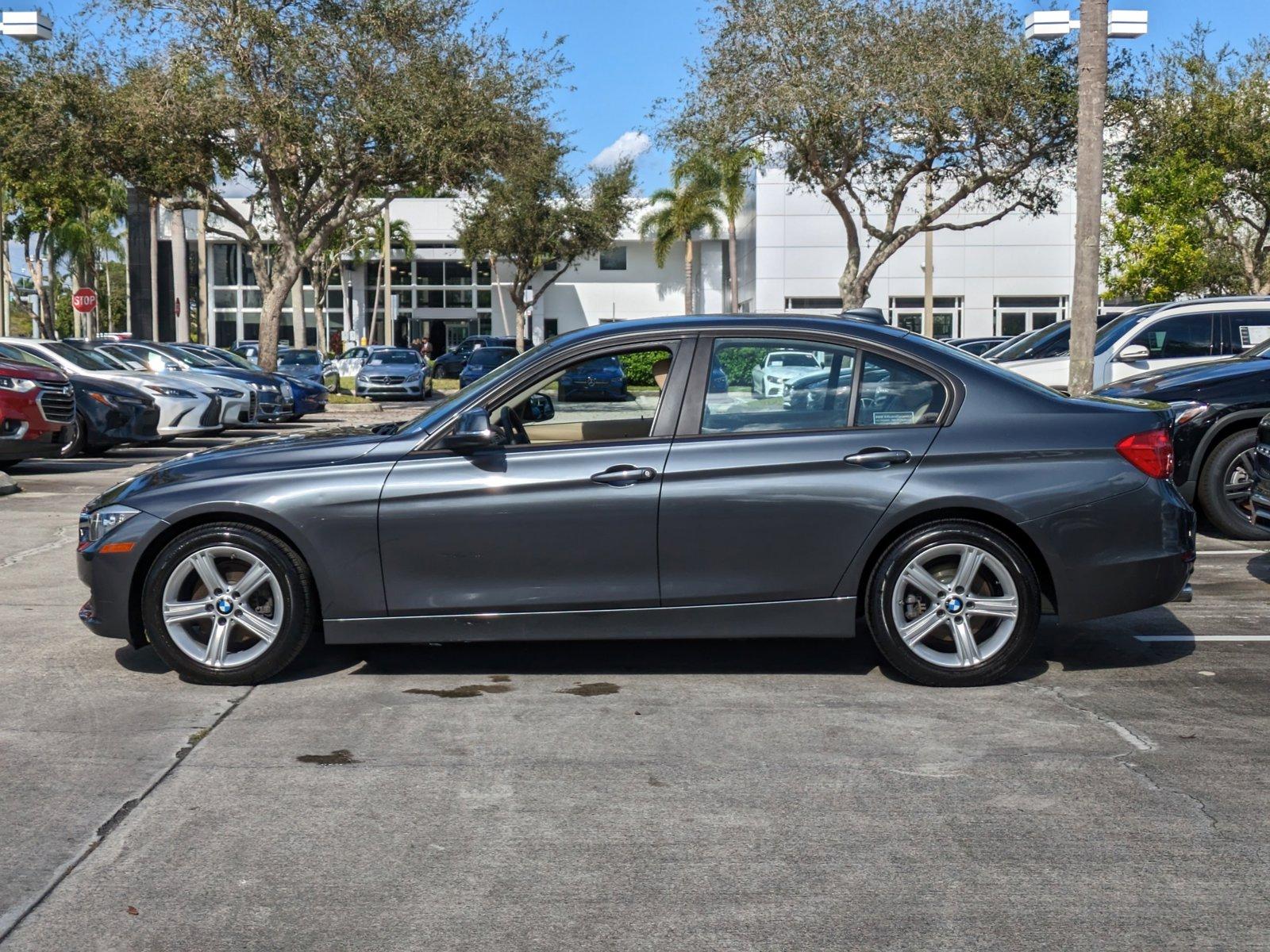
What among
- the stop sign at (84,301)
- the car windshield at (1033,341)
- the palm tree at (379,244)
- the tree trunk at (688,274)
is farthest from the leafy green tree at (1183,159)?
the palm tree at (379,244)

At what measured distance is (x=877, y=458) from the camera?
6008mm

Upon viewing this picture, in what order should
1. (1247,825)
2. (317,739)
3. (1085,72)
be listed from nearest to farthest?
(1247,825), (317,739), (1085,72)

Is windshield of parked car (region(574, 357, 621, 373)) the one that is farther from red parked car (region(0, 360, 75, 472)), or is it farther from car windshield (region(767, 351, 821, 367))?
red parked car (region(0, 360, 75, 472))

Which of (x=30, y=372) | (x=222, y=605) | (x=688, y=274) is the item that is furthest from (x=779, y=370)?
(x=688, y=274)

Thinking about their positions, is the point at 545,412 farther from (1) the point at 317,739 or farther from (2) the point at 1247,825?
(2) the point at 1247,825

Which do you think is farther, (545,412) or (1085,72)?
(1085,72)

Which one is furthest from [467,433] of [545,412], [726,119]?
[726,119]

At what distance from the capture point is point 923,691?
6137 millimetres

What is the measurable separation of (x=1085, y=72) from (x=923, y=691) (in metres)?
10.7

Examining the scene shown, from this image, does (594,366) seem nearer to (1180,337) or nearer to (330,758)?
(330,758)

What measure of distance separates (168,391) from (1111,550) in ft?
55.0

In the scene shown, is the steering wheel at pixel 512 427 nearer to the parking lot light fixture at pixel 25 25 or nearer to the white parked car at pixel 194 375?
the white parked car at pixel 194 375

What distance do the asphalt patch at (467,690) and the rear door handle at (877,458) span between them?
1.82 metres

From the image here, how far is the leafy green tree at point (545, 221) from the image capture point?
55.9 m
